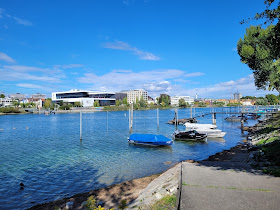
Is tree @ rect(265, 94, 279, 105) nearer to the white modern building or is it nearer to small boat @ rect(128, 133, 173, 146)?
the white modern building

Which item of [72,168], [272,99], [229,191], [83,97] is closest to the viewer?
[229,191]

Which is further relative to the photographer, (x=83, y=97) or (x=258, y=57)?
(x=83, y=97)

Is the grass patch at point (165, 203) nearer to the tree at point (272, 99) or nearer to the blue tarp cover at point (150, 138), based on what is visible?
the blue tarp cover at point (150, 138)

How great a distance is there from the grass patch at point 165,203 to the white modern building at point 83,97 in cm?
15298

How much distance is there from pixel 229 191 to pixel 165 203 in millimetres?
2434

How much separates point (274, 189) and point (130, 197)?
6.76 m

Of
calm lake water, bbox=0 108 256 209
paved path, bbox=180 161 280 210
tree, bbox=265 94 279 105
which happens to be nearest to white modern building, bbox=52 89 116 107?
calm lake water, bbox=0 108 256 209

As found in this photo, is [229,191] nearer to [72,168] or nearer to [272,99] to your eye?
[72,168]

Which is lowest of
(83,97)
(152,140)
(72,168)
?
(72,168)

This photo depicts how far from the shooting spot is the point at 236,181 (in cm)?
866

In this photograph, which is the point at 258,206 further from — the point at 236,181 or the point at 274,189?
the point at 236,181

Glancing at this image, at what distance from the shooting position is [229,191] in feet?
24.8

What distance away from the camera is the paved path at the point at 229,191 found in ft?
21.3

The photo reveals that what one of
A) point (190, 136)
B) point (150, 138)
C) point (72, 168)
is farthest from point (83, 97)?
point (72, 168)
